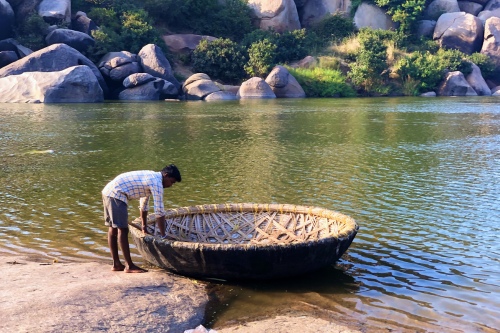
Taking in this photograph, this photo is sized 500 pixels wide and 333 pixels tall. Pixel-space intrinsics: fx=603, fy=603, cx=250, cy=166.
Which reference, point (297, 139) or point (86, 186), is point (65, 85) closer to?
point (297, 139)

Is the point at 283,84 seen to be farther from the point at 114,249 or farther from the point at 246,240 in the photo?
the point at 114,249

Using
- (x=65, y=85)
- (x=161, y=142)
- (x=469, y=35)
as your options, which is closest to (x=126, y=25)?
(x=65, y=85)

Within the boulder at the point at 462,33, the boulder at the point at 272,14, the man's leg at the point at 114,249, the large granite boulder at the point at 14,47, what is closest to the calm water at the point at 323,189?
the man's leg at the point at 114,249

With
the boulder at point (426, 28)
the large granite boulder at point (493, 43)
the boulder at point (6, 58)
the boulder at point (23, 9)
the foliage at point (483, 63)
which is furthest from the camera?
the boulder at point (426, 28)

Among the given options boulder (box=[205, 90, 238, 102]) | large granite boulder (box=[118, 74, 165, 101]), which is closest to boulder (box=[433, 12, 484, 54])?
boulder (box=[205, 90, 238, 102])

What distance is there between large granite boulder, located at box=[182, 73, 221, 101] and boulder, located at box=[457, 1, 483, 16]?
2794cm

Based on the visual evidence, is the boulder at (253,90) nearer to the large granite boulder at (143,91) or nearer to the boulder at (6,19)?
the large granite boulder at (143,91)

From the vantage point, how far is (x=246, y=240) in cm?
798

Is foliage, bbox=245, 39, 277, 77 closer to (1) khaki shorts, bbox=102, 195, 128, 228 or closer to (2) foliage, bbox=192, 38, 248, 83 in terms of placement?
(2) foliage, bbox=192, 38, 248, 83

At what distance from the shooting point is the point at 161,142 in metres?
17.6

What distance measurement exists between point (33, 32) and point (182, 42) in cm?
1037

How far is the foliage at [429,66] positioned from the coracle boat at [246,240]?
1452 inches

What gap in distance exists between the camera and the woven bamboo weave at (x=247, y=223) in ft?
25.7

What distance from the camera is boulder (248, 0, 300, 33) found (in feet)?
153
